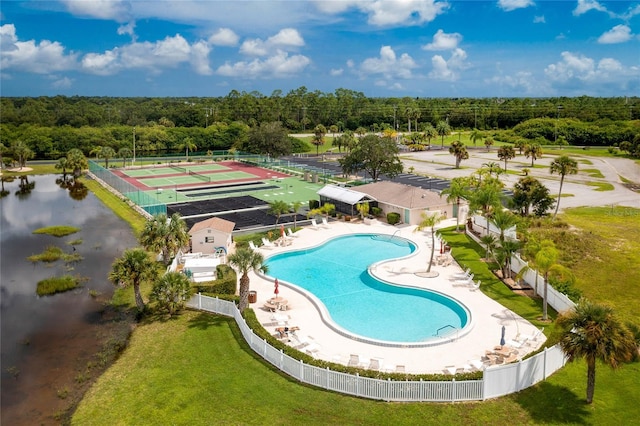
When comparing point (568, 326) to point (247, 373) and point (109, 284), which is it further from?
point (109, 284)

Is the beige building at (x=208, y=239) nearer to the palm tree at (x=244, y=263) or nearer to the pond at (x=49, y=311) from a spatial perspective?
the pond at (x=49, y=311)

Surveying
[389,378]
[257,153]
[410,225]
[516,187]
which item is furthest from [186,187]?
[389,378]

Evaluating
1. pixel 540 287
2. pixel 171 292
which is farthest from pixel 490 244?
pixel 171 292

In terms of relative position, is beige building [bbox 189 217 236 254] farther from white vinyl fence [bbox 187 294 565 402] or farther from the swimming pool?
white vinyl fence [bbox 187 294 565 402]

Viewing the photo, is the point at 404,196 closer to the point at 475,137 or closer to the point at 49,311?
the point at 49,311

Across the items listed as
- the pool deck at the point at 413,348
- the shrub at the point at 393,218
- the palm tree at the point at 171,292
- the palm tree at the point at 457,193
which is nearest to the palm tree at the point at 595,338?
the pool deck at the point at 413,348

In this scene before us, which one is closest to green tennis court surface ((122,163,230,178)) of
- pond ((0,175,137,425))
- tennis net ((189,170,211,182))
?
tennis net ((189,170,211,182))

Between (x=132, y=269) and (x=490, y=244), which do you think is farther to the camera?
(x=490, y=244)

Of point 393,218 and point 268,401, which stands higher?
point 393,218
